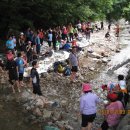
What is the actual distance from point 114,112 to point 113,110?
11cm

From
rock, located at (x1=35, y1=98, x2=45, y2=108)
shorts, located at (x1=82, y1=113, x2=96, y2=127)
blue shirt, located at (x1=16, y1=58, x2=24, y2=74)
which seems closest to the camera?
shorts, located at (x1=82, y1=113, x2=96, y2=127)

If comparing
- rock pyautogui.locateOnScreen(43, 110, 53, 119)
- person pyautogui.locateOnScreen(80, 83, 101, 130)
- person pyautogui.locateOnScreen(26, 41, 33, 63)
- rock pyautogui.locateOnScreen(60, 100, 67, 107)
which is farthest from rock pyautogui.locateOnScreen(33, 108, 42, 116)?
person pyautogui.locateOnScreen(26, 41, 33, 63)

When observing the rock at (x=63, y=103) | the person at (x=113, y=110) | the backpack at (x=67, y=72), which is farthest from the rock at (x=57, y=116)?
the backpack at (x=67, y=72)

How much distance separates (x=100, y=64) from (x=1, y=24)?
27.0 feet

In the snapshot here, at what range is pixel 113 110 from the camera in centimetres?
976

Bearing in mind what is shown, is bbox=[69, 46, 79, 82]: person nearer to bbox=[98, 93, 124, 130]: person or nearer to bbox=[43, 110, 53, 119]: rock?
bbox=[43, 110, 53, 119]: rock

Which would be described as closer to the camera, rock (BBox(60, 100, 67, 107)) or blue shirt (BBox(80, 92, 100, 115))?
blue shirt (BBox(80, 92, 100, 115))

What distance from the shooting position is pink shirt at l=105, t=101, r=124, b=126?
9.75m

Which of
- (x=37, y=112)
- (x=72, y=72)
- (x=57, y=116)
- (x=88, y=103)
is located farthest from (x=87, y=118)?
(x=72, y=72)

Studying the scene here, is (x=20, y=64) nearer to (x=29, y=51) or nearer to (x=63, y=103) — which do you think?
(x=63, y=103)

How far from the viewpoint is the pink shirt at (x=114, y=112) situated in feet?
32.0

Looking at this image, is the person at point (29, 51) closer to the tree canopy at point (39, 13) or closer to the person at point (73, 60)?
the person at point (73, 60)

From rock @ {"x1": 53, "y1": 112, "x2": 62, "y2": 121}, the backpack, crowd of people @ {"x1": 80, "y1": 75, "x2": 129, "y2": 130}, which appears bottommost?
rock @ {"x1": 53, "y1": 112, "x2": 62, "y2": 121}

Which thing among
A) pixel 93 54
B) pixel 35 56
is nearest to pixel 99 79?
pixel 35 56
